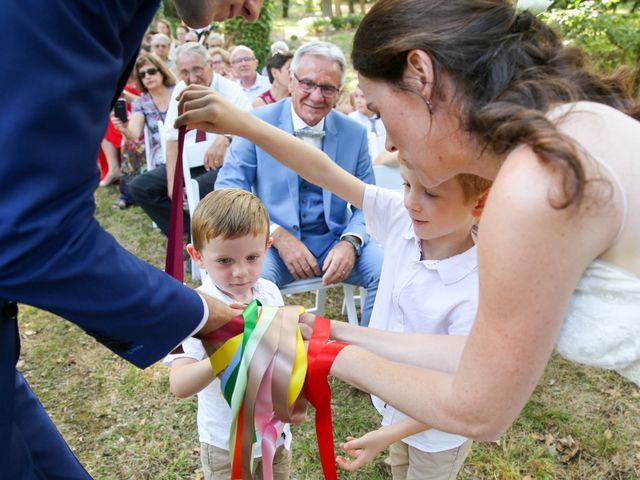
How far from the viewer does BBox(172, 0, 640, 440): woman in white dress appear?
1.04m

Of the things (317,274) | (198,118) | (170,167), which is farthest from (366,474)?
(170,167)

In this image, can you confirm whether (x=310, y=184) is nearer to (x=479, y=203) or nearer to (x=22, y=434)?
(x=479, y=203)

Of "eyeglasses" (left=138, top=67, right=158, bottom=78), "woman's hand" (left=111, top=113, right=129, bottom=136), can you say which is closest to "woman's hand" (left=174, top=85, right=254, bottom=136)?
"eyeglasses" (left=138, top=67, right=158, bottom=78)

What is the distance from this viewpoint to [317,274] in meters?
3.53

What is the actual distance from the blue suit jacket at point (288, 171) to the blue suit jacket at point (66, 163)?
240cm

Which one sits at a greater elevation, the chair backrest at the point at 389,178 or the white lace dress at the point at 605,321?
the white lace dress at the point at 605,321

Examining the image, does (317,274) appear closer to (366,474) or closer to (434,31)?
(366,474)

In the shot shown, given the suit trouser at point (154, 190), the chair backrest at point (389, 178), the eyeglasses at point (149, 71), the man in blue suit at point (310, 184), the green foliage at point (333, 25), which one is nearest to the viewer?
the man in blue suit at point (310, 184)

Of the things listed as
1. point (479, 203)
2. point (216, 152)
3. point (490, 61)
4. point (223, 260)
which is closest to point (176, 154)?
point (216, 152)

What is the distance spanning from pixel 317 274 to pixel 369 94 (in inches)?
84.5

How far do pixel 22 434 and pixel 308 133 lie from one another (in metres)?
2.61

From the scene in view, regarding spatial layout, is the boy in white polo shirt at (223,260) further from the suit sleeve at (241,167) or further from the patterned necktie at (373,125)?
the patterned necktie at (373,125)

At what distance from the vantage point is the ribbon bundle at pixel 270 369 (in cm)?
139

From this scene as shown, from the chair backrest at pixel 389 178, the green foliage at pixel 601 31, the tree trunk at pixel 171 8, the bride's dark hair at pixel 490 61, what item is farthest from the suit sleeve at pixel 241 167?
the green foliage at pixel 601 31
